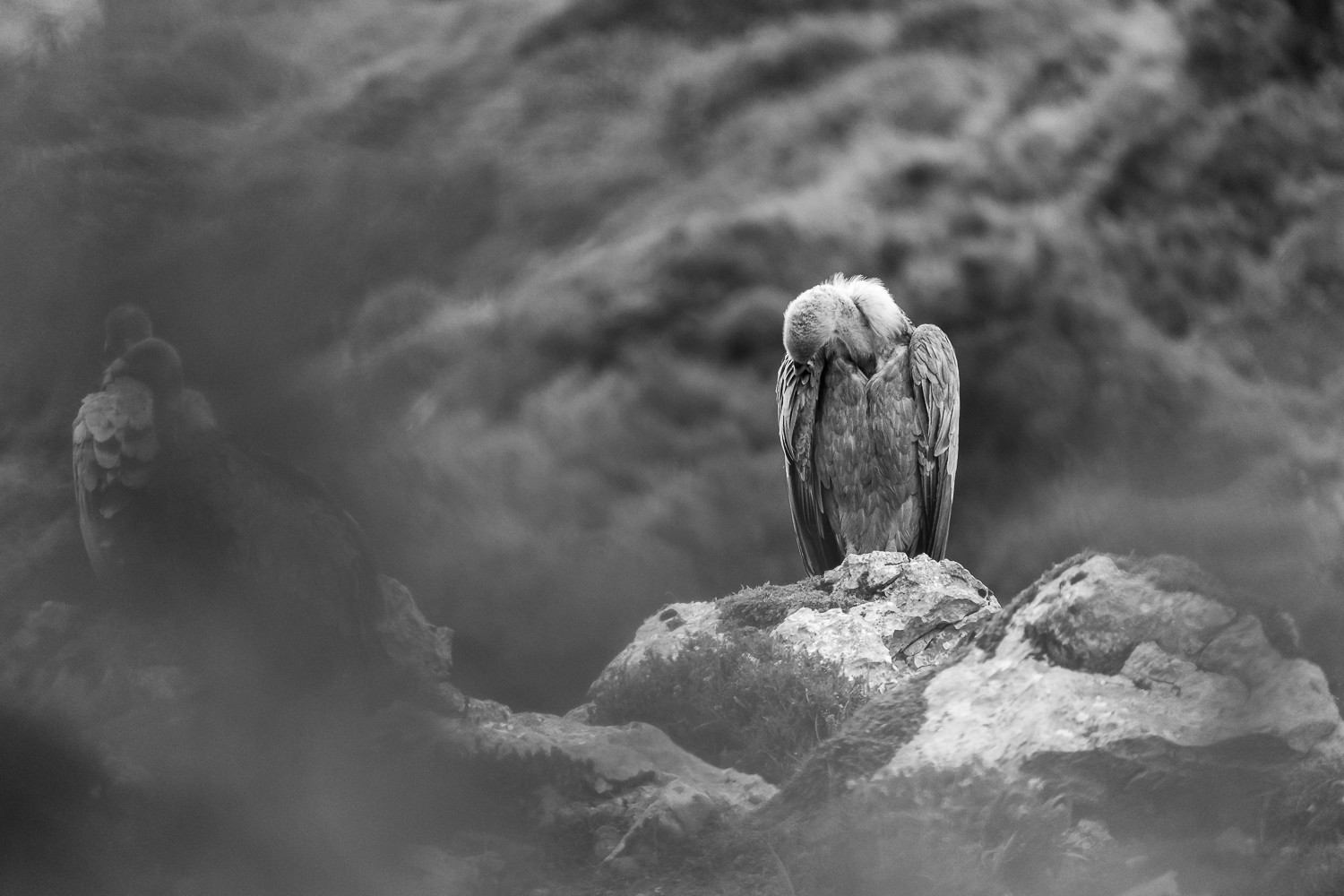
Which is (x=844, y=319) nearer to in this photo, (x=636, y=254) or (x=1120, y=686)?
(x=636, y=254)

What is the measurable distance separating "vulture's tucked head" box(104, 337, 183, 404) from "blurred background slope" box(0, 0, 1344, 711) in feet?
0.25

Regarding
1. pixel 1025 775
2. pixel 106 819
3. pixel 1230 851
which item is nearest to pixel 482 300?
pixel 106 819

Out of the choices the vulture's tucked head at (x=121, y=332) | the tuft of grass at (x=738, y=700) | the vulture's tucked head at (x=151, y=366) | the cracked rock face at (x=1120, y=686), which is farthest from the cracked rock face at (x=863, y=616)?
the vulture's tucked head at (x=121, y=332)

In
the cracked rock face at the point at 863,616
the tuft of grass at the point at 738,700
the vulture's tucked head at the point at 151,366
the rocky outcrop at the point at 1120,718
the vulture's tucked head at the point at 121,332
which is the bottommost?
the rocky outcrop at the point at 1120,718

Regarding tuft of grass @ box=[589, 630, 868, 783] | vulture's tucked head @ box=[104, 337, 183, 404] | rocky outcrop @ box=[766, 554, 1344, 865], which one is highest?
vulture's tucked head @ box=[104, 337, 183, 404]

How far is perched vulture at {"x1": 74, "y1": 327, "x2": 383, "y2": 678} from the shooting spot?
2377 millimetres

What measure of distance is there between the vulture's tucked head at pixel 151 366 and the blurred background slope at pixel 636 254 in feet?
0.25

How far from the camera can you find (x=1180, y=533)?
2.74m

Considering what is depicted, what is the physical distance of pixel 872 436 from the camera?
13.3 ft

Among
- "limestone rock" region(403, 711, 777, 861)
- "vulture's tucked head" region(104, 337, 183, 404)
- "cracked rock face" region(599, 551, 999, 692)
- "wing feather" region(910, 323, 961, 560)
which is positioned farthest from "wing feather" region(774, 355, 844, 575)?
"vulture's tucked head" region(104, 337, 183, 404)

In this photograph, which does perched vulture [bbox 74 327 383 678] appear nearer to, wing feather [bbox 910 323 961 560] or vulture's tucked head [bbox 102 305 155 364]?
vulture's tucked head [bbox 102 305 155 364]

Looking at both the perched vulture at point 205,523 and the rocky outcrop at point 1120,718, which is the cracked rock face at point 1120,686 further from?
the perched vulture at point 205,523

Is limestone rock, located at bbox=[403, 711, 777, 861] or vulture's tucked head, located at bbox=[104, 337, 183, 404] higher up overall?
vulture's tucked head, located at bbox=[104, 337, 183, 404]

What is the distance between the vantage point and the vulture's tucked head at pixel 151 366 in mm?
2424
